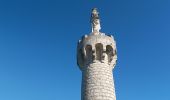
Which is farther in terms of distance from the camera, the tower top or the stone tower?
the tower top

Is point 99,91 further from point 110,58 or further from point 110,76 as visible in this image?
point 110,58

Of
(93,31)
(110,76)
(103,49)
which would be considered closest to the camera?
(110,76)

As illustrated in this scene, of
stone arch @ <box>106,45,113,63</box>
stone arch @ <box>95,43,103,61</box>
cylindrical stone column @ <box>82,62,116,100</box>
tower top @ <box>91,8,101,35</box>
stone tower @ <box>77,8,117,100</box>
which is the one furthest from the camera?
tower top @ <box>91,8,101,35</box>

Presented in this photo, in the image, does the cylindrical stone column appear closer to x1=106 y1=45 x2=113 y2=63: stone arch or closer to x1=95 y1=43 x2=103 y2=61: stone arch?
x1=95 y1=43 x2=103 y2=61: stone arch

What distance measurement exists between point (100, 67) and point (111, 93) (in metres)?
2.23

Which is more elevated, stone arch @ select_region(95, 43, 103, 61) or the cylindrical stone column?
stone arch @ select_region(95, 43, 103, 61)

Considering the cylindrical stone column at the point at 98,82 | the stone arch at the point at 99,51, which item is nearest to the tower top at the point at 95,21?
the stone arch at the point at 99,51

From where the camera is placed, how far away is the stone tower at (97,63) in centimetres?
2079

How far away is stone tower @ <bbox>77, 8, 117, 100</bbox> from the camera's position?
819 inches

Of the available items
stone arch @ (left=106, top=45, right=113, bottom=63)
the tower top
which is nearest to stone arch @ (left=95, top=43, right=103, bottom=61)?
stone arch @ (left=106, top=45, right=113, bottom=63)

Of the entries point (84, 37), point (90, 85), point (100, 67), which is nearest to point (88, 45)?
point (84, 37)

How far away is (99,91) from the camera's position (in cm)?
2061

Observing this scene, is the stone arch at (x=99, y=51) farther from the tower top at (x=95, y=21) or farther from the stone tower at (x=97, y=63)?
the tower top at (x=95, y=21)

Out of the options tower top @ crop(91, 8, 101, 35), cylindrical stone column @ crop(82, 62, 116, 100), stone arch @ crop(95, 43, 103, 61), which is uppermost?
tower top @ crop(91, 8, 101, 35)
